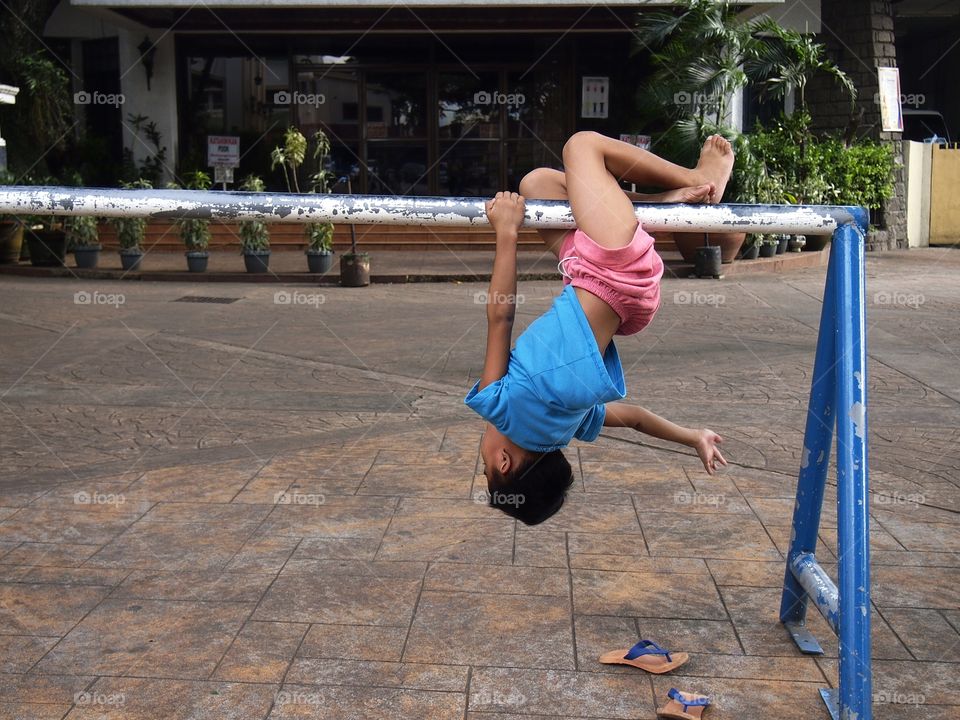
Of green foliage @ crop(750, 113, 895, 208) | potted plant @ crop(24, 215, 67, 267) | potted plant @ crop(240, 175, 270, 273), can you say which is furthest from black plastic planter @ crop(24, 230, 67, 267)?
green foliage @ crop(750, 113, 895, 208)

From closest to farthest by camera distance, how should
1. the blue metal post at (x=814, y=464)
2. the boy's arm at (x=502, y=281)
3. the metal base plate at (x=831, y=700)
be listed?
the boy's arm at (x=502, y=281) → the metal base plate at (x=831, y=700) → the blue metal post at (x=814, y=464)

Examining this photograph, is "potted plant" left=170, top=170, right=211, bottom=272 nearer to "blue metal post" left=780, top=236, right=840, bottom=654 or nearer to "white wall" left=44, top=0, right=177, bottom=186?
"white wall" left=44, top=0, right=177, bottom=186

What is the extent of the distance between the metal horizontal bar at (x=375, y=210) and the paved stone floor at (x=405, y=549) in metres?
1.31

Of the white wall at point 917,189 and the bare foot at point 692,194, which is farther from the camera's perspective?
the white wall at point 917,189

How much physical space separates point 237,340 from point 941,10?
1735cm

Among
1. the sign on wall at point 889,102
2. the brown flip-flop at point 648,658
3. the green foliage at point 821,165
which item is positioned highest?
the sign on wall at point 889,102

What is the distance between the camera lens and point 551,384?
286 centimetres

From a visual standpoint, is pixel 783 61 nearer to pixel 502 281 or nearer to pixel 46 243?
pixel 46 243

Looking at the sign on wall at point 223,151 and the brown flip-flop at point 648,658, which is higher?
the sign on wall at point 223,151

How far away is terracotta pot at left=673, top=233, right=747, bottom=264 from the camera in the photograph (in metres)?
14.6

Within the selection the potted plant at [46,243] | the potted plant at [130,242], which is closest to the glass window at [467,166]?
the potted plant at [130,242]

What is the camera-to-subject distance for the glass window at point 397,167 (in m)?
19.3

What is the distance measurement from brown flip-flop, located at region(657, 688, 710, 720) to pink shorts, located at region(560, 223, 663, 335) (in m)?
1.04

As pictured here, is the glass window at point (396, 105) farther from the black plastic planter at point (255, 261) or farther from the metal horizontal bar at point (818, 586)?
the metal horizontal bar at point (818, 586)
